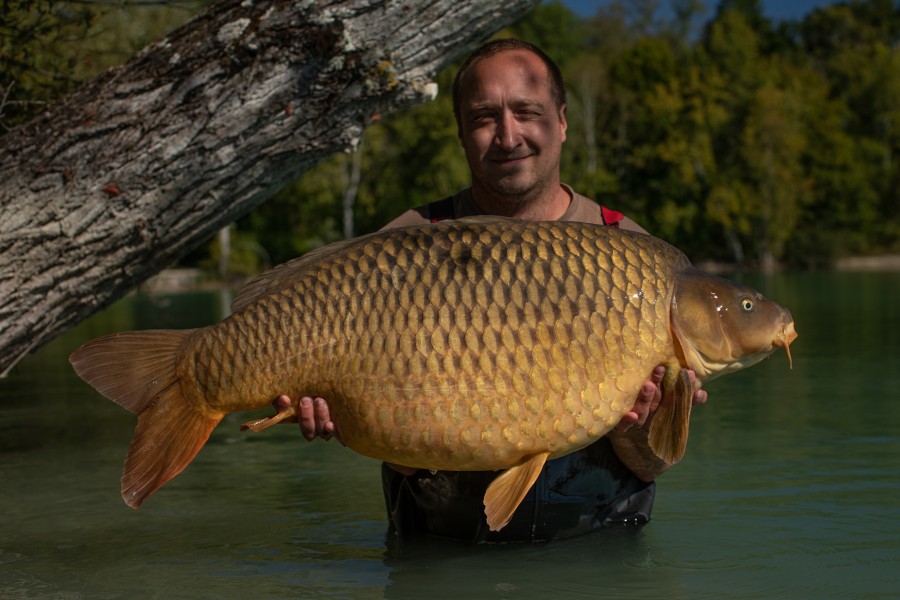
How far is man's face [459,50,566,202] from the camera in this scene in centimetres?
365

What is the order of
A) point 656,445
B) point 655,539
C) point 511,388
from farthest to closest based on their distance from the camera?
point 655,539 < point 656,445 < point 511,388

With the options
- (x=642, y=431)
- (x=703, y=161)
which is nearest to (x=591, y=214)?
(x=642, y=431)

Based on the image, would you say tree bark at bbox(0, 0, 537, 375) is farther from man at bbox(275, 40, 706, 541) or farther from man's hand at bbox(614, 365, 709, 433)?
man's hand at bbox(614, 365, 709, 433)

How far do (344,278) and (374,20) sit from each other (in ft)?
4.70

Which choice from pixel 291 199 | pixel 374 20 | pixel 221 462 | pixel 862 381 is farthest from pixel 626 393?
pixel 291 199

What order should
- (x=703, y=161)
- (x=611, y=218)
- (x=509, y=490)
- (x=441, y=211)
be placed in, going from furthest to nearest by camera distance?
(x=703, y=161) < (x=441, y=211) < (x=611, y=218) < (x=509, y=490)

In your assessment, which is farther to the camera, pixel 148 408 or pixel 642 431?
pixel 642 431

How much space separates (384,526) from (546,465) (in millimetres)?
706

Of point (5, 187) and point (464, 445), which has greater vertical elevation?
point (5, 187)

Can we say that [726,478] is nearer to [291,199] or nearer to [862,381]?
[862,381]

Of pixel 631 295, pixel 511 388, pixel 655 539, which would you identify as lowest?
pixel 655 539

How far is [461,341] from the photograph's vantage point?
2.76m

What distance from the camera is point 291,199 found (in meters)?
37.1

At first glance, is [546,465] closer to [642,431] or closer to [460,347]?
[642,431]
